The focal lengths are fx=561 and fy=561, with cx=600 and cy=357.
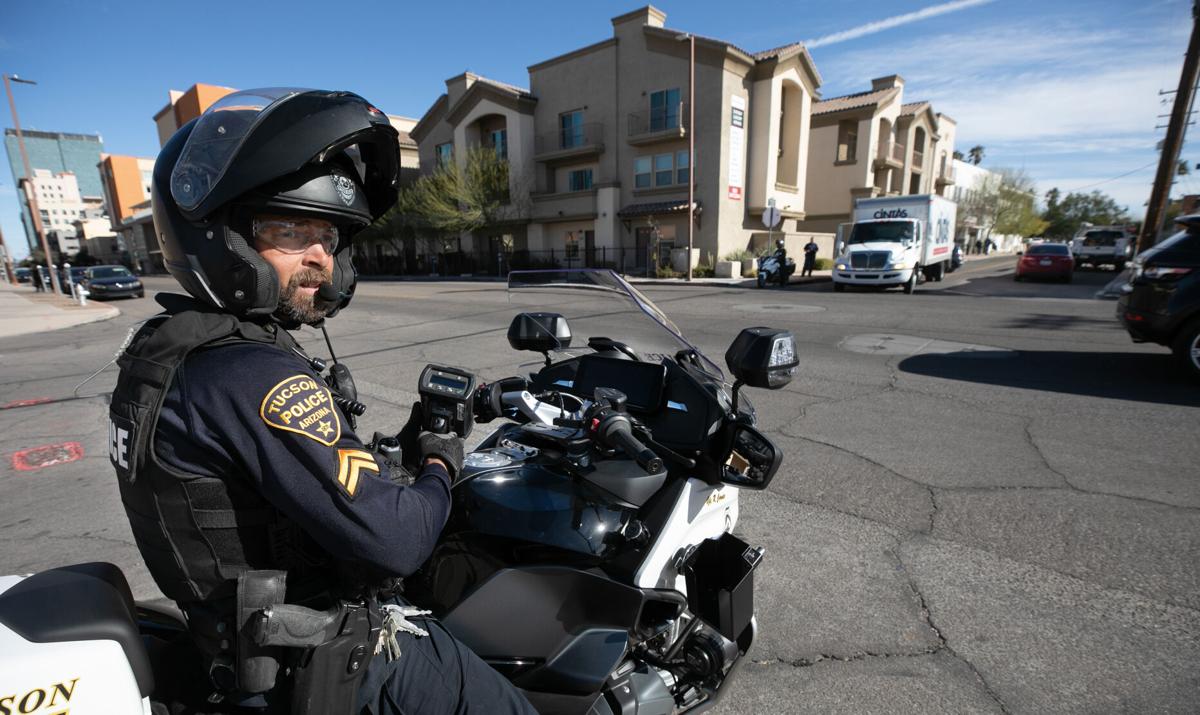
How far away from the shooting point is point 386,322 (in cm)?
1284

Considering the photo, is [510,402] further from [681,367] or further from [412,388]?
[412,388]

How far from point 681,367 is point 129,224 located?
90.6 meters

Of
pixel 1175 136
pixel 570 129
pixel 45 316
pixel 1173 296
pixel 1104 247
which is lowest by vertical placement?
pixel 45 316

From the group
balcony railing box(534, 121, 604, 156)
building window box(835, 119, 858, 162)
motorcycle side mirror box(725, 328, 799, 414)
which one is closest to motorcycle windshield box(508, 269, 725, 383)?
motorcycle side mirror box(725, 328, 799, 414)

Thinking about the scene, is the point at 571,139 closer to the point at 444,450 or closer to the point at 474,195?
the point at 474,195

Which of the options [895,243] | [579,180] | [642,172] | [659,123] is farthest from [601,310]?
[579,180]

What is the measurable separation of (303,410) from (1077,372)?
843cm

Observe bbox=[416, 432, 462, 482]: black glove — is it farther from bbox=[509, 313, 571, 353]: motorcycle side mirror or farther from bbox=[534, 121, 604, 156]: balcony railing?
bbox=[534, 121, 604, 156]: balcony railing

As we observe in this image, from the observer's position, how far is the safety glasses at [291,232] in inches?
55.0

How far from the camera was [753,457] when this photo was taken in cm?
172

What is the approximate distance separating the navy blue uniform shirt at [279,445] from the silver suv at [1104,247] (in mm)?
32827

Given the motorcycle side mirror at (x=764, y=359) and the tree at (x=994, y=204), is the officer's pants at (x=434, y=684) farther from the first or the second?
the tree at (x=994, y=204)

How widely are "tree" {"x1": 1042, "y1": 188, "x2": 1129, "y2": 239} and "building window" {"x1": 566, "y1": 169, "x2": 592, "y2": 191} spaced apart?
7993 centimetres

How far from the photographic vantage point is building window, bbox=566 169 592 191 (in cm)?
3369
